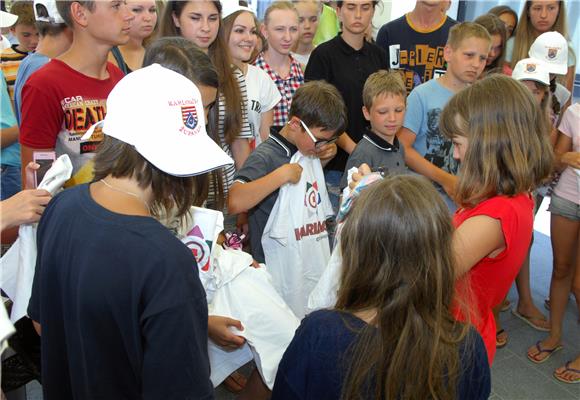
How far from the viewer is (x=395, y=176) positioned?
42.1 inches

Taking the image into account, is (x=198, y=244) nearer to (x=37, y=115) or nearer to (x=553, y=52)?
(x=37, y=115)

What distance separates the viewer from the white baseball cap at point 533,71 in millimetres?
2650

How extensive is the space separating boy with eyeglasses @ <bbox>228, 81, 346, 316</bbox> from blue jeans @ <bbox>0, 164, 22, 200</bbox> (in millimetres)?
1151

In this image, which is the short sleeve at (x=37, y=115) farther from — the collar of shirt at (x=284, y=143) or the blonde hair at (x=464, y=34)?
the blonde hair at (x=464, y=34)

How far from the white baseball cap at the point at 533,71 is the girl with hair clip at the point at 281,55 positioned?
1.24 meters


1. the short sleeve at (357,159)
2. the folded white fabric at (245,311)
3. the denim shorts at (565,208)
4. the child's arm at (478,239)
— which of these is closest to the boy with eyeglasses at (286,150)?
the short sleeve at (357,159)

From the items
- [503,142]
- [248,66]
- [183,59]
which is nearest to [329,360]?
[503,142]

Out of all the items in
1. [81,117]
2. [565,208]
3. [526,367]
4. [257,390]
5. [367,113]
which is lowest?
[526,367]

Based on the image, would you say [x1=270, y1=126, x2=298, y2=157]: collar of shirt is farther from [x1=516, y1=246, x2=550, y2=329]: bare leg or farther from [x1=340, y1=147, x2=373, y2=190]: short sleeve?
[x1=516, y1=246, x2=550, y2=329]: bare leg

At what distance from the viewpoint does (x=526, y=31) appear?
10.5 ft

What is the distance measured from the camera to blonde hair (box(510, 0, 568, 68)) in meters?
3.15

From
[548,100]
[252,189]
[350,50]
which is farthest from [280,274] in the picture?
[548,100]

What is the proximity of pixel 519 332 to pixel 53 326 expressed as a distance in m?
2.63

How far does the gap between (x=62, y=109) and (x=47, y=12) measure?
601mm
